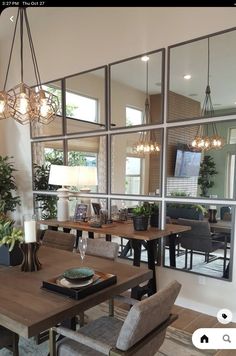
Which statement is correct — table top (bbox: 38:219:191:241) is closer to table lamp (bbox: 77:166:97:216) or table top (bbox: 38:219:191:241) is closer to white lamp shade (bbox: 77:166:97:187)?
table lamp (bbox: 77:166:97:216)

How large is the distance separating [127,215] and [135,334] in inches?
83.7

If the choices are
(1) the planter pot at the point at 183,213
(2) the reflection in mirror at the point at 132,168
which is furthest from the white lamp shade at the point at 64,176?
(1) the planter pot at the point at 183,213

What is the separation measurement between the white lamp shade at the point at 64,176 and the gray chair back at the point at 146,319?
2.23 metres

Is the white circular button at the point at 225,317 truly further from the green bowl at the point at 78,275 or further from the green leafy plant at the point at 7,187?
the green leafy plant at the point at 7,187

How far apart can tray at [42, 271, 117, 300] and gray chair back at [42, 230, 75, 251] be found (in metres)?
0.96

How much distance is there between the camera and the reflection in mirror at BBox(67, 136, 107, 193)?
348 cm

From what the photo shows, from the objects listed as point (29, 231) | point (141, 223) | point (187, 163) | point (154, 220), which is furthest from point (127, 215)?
point (29, 231)

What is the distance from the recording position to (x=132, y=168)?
3.36 meters

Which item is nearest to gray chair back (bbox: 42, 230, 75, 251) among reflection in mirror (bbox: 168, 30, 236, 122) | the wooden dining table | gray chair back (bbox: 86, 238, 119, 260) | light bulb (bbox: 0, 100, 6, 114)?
gray chair back (bbox: 86, 238, 119, 260)

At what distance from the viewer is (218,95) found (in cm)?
262

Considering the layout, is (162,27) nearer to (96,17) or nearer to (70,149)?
(96,17)

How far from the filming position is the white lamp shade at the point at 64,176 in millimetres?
3389

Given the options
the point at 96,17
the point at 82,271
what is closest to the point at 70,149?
the point at 96,17

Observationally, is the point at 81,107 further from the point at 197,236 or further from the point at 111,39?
the point at 197,236
